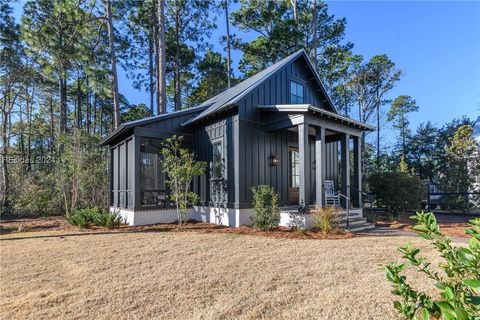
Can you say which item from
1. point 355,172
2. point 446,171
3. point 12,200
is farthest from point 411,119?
point 12,200

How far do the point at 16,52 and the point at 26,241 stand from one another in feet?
49.1

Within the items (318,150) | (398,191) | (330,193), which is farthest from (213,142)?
(398,191)

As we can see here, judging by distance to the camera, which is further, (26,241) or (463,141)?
(463,141)

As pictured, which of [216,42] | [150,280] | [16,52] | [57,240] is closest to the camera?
[150,280]

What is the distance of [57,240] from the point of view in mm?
6812

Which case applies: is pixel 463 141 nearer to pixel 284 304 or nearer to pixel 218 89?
pixel 284 304

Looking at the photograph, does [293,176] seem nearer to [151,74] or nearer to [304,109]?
[304,109]

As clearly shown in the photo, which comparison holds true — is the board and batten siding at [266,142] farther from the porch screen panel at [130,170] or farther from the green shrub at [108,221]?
the green shrub at [108,221]

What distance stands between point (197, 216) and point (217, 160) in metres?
2.19

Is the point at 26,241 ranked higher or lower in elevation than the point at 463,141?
lower

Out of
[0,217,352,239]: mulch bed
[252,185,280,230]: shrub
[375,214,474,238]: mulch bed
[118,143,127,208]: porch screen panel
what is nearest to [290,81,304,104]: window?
[252,185,280,230]: shrub

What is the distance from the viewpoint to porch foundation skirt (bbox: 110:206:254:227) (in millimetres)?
8570

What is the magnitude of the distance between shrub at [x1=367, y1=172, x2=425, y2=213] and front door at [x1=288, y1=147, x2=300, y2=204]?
343cm

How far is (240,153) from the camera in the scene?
8562mm
